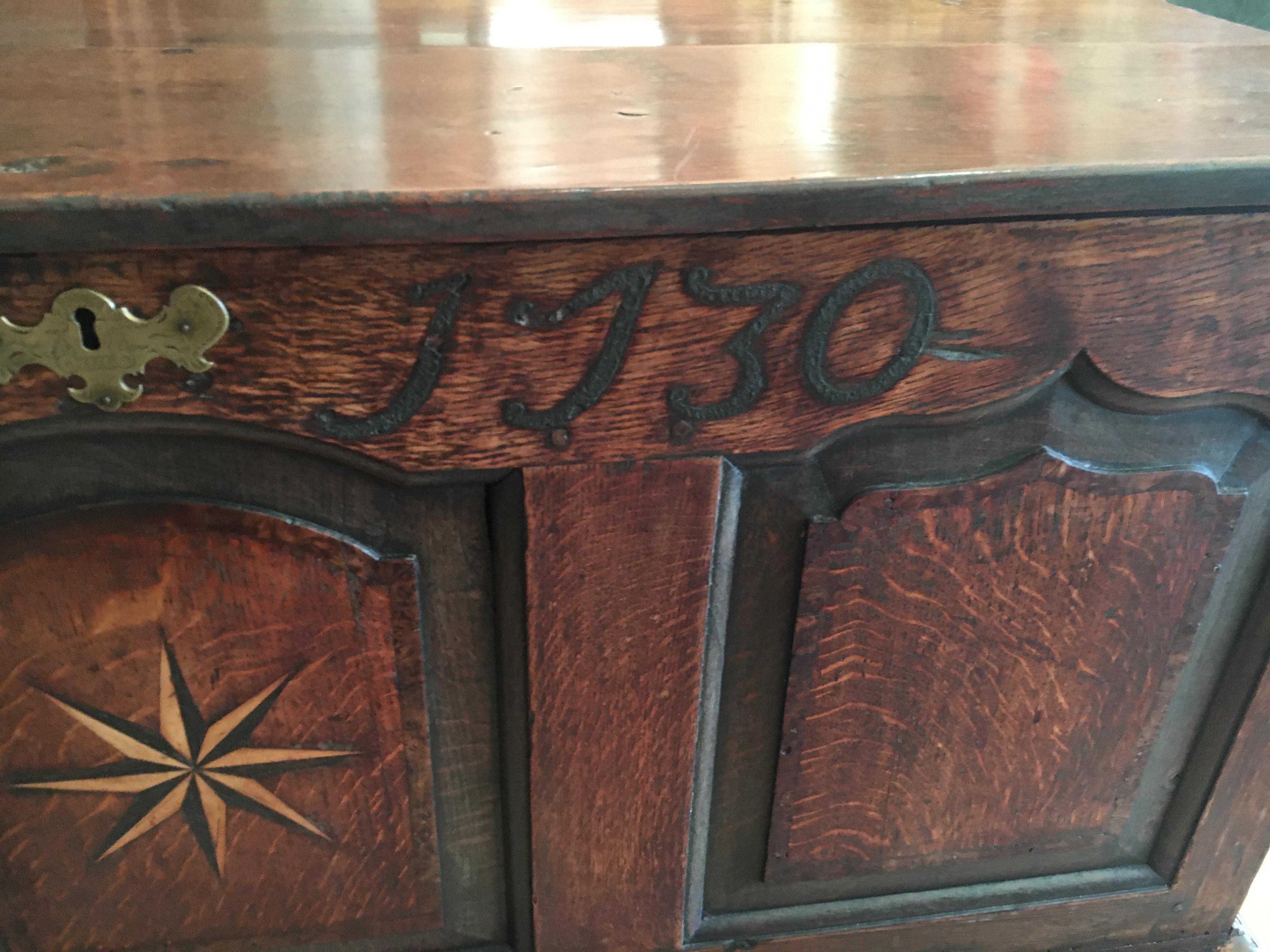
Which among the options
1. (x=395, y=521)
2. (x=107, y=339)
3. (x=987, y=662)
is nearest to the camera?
(x=107, y=339)

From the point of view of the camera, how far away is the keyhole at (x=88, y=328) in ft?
1.58

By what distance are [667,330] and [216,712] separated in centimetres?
36

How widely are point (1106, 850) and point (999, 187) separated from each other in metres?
0.59

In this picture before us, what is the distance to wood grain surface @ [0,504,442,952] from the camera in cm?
58

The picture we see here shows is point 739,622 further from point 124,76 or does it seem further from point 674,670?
point 124,76

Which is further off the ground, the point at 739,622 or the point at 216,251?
the point at 216,251

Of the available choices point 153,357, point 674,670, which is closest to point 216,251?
point 153,357

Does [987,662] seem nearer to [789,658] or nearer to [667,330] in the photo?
[789,658]

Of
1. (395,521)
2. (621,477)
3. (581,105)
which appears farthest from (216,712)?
(581,105)

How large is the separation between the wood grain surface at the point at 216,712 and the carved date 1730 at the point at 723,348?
0.38 ft

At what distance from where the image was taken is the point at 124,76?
0.64 m

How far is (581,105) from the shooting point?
23.7 inches

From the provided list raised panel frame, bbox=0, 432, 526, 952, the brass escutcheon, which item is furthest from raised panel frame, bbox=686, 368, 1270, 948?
the brass escutcheon

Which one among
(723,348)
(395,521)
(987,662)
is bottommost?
(987,662)
